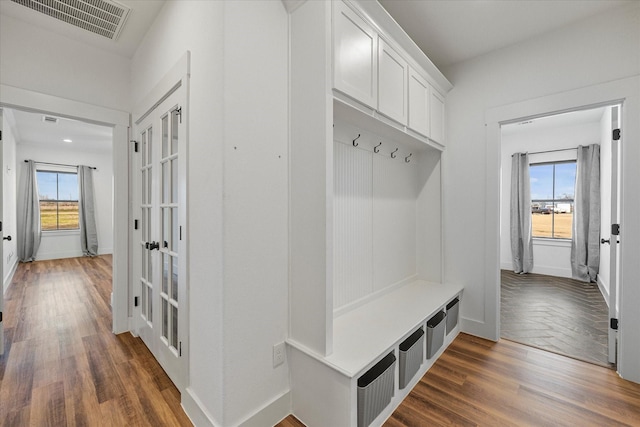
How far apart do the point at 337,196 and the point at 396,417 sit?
1.53 m

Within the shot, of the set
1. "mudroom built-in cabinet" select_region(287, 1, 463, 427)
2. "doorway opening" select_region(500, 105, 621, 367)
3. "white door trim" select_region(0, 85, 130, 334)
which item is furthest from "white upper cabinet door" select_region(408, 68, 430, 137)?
"white door trim" select_region(0, 85, 130, 334)

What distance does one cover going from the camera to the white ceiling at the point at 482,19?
2.13 metres

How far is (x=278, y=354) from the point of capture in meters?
1.69

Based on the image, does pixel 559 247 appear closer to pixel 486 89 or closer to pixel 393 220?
pixel 486 89

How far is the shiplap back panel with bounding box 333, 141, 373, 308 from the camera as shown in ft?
7.14

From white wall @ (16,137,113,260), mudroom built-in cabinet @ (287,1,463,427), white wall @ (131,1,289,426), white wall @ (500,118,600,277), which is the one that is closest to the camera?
white wall @ (131,1,289,426)

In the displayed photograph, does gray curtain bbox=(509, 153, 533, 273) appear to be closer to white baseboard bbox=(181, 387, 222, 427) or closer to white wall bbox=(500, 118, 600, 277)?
white wall bbox=(500, 118, 600, 277)

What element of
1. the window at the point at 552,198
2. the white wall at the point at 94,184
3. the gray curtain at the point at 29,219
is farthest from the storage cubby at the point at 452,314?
the gray curtain at the point at 29,219

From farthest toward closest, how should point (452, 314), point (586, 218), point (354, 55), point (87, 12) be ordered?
1. point (586, 218)
2. point (452, 314)
3. point (87, 12)
4. point (354, 55)

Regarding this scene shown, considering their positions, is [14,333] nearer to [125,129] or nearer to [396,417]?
[125,129]

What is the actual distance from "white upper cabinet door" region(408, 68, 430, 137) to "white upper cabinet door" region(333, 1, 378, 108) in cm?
62

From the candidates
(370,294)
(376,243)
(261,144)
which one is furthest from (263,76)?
(370,294)

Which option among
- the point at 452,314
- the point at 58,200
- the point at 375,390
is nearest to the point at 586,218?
the point at 452,314

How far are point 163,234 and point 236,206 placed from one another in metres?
1.09
